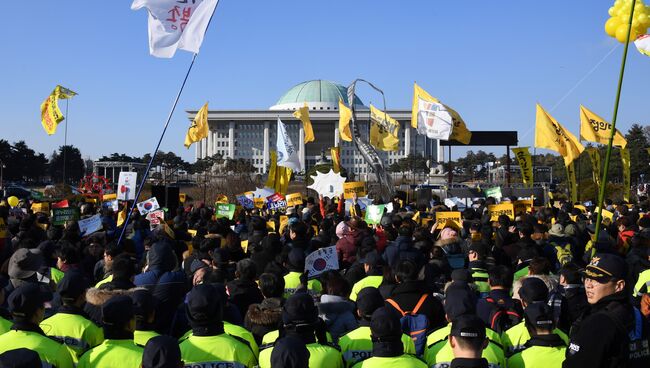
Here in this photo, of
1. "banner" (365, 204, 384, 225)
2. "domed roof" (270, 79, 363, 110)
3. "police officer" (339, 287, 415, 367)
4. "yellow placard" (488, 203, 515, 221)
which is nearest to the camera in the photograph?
"police officer" (339, 287, 415, 367)

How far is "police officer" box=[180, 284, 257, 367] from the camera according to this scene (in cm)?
378

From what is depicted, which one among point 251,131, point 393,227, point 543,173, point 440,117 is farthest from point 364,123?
point 393,227

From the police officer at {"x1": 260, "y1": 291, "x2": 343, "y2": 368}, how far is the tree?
71567 mm

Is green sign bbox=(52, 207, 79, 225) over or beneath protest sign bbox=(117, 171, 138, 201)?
beneath

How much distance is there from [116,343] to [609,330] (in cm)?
253

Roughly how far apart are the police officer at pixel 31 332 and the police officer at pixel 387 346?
1.67 m

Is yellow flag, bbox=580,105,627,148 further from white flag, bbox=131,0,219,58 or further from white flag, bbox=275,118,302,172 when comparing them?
white flag, bbox=131,0,219,58

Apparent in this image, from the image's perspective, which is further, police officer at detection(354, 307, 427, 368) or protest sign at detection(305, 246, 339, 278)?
protest sign at detection(305, 246, 339, 278)

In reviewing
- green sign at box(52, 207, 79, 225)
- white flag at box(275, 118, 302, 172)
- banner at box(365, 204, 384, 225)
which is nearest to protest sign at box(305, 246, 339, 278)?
banner at box(365, 204, 384, 225)

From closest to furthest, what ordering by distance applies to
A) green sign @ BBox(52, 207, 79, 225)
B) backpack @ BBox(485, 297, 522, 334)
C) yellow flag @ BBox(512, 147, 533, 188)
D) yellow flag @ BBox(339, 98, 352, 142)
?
backpack @ BBox(485, 297, 522, 334)
green sign @ BBox(52, 207, 79, 225)
yellow flag @ BBox(512, 147, 533, 188)
yellow flag @ BBox(339, 98, 352, 142)

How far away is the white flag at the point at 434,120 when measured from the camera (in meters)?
17.3

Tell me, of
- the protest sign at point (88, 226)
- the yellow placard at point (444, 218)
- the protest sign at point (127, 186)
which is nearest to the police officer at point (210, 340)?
the protest sign at point (88, 226)

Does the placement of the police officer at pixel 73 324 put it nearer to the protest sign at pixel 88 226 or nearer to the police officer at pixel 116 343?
the police officer at pixel 116 343

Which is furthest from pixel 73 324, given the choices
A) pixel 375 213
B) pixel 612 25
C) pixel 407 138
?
pixel 407 138
